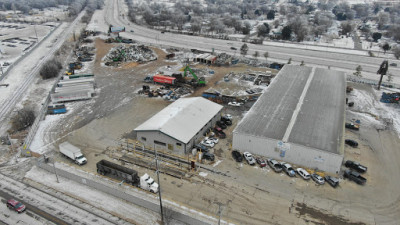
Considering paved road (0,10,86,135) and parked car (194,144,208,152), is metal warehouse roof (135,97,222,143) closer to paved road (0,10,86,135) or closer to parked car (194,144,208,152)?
parked car (194,144,208,152)

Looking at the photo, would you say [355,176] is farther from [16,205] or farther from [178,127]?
[16,205]

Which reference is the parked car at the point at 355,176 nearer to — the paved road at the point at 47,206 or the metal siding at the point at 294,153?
the metal siding at the point at 294,153

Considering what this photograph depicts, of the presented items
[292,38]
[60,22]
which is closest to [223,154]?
[292,38]

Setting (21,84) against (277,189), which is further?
(21,84)

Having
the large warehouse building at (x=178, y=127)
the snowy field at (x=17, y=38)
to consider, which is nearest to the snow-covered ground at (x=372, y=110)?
the large warehouse building at (x=178, y=127)

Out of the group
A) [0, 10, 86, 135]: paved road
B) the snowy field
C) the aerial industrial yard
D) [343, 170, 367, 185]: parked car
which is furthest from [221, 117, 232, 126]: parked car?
the snowy field

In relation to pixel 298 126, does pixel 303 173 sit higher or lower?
lower

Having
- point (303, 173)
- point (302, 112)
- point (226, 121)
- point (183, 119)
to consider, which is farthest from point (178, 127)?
point (302, 112)
